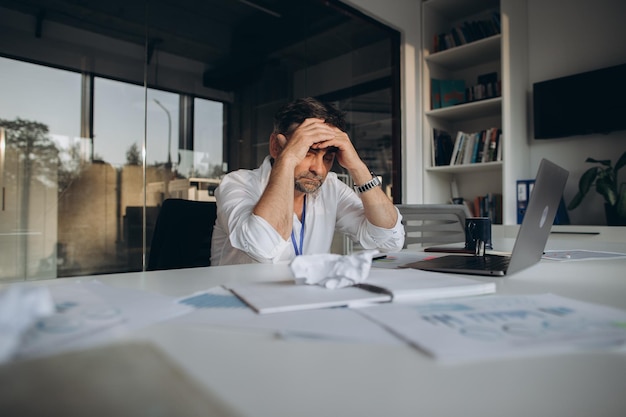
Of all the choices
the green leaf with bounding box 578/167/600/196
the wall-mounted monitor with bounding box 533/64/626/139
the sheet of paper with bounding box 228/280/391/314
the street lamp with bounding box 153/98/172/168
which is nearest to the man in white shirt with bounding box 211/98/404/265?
the sheet of paper with bounding box 228/280/391/314

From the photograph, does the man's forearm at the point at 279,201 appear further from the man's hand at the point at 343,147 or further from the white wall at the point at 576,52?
the white wall at the point at 576,52

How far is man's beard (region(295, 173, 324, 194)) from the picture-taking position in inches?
61.8

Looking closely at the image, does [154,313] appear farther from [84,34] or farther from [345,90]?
[345,90]

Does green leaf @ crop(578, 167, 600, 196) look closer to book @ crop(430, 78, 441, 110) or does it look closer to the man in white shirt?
book @ crop(430, 78, 441, 110)

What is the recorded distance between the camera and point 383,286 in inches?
22.9

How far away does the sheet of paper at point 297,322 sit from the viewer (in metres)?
0.40

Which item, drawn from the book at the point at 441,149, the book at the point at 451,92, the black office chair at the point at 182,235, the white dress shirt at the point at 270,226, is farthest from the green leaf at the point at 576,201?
the black office chair at the point at 182,235

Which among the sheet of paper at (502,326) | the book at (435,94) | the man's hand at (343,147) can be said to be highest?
the book at (435,94)

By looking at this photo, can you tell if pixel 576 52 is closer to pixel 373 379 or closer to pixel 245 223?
pixel 245 223

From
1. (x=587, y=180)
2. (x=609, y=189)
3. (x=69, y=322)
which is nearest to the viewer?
(x=69, y=322)

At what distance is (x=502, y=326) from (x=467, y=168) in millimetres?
3515

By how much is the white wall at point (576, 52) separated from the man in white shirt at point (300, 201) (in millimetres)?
2506

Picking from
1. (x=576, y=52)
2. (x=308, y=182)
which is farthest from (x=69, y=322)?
(x=576, y=52)

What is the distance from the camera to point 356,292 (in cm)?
58
